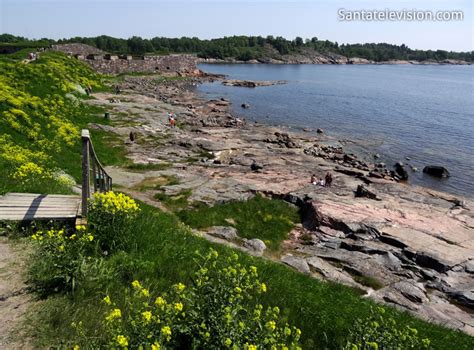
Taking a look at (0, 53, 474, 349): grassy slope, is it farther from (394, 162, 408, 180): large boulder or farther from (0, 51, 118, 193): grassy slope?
(394, 162, 408, 180): large boulder

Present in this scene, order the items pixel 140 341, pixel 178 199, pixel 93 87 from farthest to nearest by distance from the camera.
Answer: pixel 93 87
pixel 178 199
pixel 140 341

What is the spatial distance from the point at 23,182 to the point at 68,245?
19.5 feet

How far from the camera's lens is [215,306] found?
588cm

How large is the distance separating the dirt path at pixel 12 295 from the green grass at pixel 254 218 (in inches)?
400

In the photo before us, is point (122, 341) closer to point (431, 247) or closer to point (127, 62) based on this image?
point (431, 247)

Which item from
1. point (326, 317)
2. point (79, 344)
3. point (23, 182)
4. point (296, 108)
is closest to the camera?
point (79, 344)

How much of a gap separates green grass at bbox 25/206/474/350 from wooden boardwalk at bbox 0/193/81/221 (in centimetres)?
202

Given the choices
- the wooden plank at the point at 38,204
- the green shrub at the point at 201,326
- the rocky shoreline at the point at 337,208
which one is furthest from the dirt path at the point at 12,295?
the rocky shoreline at the point at 337,208

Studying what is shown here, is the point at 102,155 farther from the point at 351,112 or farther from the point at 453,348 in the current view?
the point at 351,112

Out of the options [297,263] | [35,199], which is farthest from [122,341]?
[297,263]

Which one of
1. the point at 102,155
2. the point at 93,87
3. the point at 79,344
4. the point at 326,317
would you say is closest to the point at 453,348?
the point at 326,317

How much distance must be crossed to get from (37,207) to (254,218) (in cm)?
1229

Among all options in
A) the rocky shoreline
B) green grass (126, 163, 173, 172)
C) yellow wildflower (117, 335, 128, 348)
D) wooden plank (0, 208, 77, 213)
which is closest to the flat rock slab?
the rocky shoreline

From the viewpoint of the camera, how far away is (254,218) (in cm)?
2083
